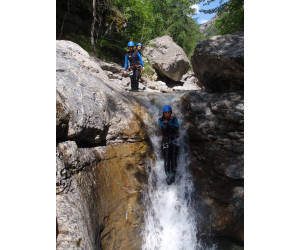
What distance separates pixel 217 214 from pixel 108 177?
110 inches

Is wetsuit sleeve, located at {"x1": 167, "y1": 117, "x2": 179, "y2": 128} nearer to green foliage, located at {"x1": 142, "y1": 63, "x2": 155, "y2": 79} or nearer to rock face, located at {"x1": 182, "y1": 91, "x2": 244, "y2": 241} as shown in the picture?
rock face, located at {"x1": 182, "y1": 91, "x2": 244, "y2": 241}

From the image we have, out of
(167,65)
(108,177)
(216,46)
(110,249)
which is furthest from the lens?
(167,65)

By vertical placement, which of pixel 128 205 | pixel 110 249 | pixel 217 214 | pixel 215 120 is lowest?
pixel 110 249

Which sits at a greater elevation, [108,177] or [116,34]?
[116,34]

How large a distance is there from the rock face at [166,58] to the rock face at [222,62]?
10071 millimetres

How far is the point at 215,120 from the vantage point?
556 cm

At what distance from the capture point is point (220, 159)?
16.9ft

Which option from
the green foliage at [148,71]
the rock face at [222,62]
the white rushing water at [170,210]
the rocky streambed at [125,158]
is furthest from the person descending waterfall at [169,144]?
the green foliage at [148,71]

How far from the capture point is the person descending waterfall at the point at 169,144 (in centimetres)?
543

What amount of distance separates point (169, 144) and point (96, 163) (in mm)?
2114

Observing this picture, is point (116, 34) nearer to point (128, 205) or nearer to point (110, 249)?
point (128, 205)

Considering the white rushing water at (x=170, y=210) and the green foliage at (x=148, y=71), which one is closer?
the white rushing water at (x=170, y=210)

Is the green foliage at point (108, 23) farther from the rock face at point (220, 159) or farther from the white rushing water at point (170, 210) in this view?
the white rushing water at point (170, 210)

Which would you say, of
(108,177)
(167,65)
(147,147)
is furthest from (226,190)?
(167,65)
